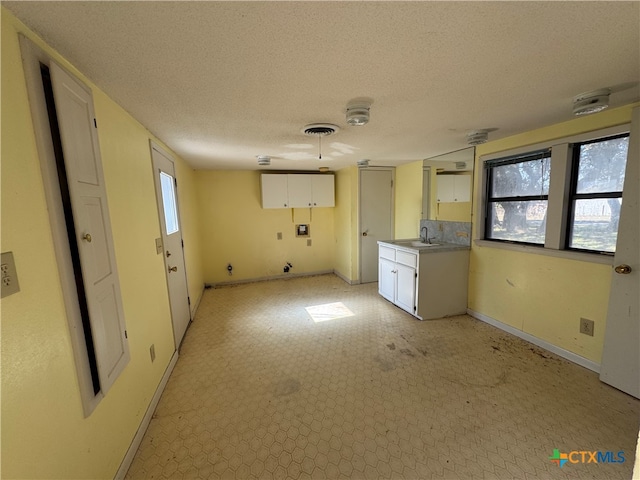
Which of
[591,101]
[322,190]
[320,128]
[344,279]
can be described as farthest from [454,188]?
[344,279]

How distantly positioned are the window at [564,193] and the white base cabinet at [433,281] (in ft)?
1.77

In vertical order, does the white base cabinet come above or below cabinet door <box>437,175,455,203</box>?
below

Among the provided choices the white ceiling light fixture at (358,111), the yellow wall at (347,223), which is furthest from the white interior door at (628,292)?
the yellow wall at (347,223)

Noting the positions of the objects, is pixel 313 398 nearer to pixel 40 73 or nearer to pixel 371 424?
pixel 371 424

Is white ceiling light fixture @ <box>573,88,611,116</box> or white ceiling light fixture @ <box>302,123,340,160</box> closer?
white ceiling light fixture @ <box>573,88,611,116</box>

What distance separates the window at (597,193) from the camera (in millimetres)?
1986

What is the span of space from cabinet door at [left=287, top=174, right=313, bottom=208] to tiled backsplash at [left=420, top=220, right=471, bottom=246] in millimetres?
2035

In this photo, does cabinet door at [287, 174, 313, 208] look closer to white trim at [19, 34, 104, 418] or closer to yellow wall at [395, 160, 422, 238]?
yellow wall at [395, 160, 422, 238]

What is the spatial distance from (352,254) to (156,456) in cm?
353

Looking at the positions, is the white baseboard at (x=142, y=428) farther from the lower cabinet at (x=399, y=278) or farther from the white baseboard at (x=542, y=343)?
the white baseboard at (x=542, y=343)

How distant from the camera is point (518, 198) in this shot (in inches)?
105

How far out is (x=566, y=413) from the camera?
68.1 inches

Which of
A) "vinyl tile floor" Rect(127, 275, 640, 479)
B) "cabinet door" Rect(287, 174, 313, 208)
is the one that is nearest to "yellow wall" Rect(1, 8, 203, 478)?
"vinyl tile floor" Rect(127, 275, 640, 479)

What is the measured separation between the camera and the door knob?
185 cm
